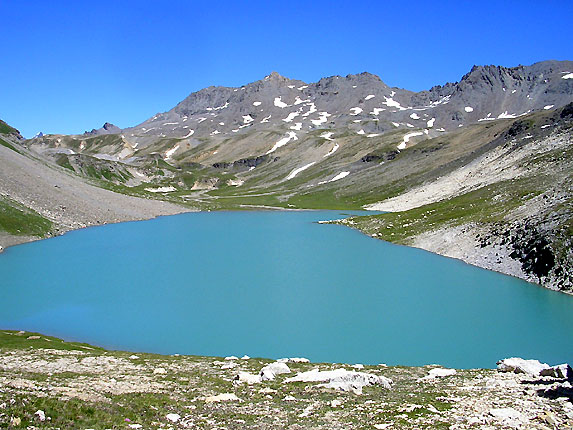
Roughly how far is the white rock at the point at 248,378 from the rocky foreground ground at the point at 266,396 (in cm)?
5

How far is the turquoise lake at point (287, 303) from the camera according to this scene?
3453 centimetres

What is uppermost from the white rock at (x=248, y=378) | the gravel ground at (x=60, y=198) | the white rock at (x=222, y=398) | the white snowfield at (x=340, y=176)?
the white snowfield at (x=340, y=176)

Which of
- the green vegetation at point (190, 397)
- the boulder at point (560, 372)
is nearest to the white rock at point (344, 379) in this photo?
the green vegetation at point (190, 397)

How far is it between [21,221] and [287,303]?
197ft

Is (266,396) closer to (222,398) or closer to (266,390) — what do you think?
(266,390)

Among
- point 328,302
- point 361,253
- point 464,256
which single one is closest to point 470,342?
point 328,302

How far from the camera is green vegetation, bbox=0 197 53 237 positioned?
80.2m

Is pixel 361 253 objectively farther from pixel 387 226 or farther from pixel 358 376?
pixel 358 376

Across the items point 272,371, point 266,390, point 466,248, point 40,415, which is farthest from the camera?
point 466,248

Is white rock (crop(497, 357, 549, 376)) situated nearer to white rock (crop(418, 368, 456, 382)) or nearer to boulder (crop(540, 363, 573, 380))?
boulder (crop(540, 363, 573, 380))

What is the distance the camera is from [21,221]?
83438mm

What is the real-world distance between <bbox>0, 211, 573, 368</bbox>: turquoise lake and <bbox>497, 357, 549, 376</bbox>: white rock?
6445 mm

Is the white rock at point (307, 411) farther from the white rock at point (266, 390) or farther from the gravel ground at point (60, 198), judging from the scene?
the gravel ground at point (60, 198)

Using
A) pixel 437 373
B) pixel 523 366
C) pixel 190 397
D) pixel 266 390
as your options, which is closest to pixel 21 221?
pixel 190 397
